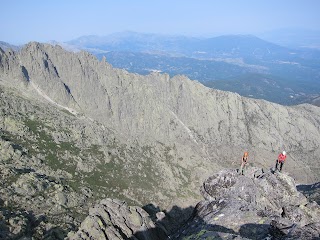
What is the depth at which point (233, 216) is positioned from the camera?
33.0 m

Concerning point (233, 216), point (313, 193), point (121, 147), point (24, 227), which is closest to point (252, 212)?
point (233, 216)

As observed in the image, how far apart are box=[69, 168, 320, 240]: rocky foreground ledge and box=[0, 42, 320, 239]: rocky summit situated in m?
0.24

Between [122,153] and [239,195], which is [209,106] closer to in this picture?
[122,153]

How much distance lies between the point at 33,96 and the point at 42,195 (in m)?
66.4

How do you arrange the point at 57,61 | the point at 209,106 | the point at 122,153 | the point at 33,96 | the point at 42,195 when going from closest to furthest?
1. the point at 42,195
2. the point at 122,153
3. the point at 33,96
4. the point at 57,61
5. the point at 209,106

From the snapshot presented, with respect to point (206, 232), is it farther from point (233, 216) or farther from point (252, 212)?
point (252, 212)

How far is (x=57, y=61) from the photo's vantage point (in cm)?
15425

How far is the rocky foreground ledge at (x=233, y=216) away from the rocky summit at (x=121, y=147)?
24 cm

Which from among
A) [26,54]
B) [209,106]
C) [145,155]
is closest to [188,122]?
[209,106]

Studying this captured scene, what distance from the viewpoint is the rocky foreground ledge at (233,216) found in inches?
1045

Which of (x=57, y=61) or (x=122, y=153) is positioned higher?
(x=57, y=61)

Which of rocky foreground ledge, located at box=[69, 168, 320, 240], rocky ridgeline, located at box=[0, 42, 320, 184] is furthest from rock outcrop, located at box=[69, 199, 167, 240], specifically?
rocky ridgeline, located at box=[0, 42, 320, 184]

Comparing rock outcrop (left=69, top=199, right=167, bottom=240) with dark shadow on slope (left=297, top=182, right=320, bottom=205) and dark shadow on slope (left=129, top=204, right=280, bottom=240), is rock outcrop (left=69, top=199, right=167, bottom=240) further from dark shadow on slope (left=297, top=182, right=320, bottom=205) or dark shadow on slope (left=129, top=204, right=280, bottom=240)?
dark shadow on slope (left=297, top=182, right=320, bottom=205)

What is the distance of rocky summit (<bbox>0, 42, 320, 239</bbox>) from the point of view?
51.8 metres
